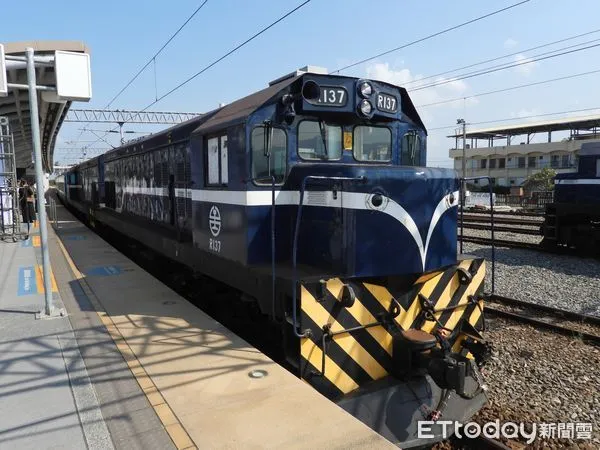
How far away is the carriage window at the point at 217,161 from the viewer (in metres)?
5.42

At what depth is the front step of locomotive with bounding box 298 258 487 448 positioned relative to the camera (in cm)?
407

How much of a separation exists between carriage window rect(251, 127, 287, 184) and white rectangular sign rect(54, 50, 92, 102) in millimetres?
2910

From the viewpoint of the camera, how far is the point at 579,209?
13133 mm

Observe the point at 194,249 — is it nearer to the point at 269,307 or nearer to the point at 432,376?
the point at 269,307

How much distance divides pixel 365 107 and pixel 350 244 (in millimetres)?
1686

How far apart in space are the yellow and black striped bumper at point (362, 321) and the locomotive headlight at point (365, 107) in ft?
6.13

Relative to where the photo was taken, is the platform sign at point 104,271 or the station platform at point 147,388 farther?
the platform sign at point 104,271

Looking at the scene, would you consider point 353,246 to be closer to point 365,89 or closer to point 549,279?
point 365,89

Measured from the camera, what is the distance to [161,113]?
1453 inches

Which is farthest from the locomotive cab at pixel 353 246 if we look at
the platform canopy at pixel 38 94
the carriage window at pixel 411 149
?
the platform canopy at pixel 38 94

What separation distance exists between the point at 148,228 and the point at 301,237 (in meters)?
5.20

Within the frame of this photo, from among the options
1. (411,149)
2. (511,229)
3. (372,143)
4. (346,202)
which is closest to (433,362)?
(346,202)

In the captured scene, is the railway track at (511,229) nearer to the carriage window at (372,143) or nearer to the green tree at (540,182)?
the carriage window at (372,143)

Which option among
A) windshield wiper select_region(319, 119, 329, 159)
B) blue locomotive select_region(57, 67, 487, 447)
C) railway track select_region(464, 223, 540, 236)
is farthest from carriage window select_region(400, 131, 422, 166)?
railway track select_region(464, 223, 540, 236)
